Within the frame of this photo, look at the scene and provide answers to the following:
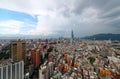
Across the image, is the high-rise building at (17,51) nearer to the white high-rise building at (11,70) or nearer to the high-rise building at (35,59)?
the high-rise building at (35,59)

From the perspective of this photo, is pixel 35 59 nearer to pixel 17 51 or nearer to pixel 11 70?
pixel 17 51

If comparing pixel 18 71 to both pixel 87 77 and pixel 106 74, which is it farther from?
pixel 106 74

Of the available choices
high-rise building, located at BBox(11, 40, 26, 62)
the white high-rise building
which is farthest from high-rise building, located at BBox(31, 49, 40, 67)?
the white high-rise building

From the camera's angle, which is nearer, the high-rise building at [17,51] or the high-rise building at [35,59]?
the high-rise building at [17,51]

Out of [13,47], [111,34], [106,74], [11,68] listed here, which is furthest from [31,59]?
[111,34]

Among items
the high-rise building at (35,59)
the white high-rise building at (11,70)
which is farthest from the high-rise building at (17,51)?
the white high-rise building at (11,70)

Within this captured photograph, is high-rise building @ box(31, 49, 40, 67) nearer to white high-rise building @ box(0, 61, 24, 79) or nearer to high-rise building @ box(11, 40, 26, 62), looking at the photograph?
high-rise building @ box(11, 40, 26, 62)

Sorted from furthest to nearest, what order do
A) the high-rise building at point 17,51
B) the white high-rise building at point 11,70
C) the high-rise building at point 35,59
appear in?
the high-rise building at point 35,59 < the high-rise building at point 17,51 < the white high-rise building at point 11,70

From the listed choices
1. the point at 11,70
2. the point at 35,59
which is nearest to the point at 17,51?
the point at 35,59
